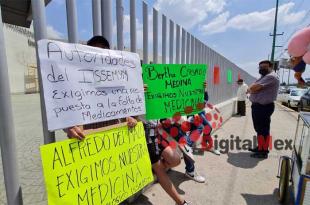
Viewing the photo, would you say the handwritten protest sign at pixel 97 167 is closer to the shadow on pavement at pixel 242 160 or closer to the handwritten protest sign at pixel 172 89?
the handwritten protest sign at pixel 172 89

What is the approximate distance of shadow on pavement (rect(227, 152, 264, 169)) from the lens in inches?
162

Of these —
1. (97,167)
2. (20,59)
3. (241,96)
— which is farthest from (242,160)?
(20,59)

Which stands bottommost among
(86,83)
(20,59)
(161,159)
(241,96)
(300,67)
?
(161,159)

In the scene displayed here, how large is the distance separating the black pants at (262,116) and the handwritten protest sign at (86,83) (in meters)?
3.01

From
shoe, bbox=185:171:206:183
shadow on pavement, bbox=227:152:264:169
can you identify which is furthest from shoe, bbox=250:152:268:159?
shoe, bbox=185:171:206:183

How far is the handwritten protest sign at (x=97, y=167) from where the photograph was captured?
5.39ft

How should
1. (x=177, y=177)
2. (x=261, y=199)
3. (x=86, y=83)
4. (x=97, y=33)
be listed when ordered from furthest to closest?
(x=177, y=177) < (x=261, y=199) < (x=97, y=33) < (x=86, y=83)

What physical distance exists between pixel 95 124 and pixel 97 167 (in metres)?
0.37

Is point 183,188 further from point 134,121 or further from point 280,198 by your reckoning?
point 134,121

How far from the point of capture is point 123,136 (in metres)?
2.17

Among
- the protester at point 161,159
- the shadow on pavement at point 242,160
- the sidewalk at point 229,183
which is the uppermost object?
the protester at point 161,159

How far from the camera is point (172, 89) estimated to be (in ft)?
9.27

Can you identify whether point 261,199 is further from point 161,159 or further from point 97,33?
point 97,33

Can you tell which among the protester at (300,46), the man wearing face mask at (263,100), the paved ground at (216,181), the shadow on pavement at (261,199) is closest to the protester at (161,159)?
the paved ground at (216,181)
